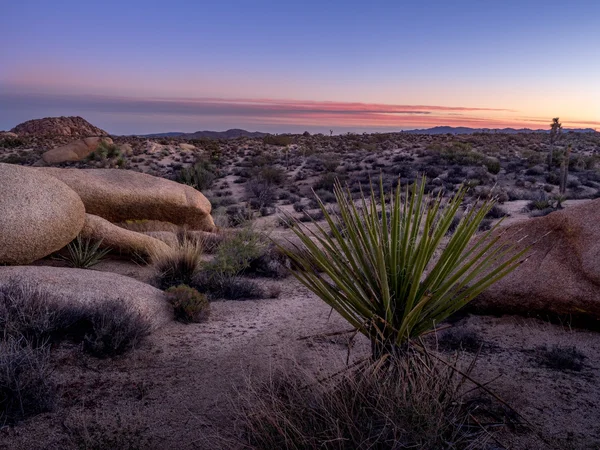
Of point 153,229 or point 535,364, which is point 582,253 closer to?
point 535,364

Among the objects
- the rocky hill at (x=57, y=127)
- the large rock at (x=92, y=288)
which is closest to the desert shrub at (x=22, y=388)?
the large rock at (x=92, y=288)

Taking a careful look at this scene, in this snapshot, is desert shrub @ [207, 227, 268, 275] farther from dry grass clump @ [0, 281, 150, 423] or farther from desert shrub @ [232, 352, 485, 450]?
desert shrub @ [232, 352, 485, 450]

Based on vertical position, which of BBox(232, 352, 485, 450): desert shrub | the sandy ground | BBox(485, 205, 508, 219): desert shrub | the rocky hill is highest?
the rocky hill

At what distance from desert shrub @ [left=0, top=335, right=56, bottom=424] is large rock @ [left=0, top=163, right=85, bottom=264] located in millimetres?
3184

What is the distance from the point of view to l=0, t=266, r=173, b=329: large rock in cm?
519

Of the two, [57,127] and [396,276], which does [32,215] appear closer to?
[396,276]

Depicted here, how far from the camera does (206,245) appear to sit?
379 inches

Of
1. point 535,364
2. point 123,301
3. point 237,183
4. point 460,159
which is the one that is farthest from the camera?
point 460,159

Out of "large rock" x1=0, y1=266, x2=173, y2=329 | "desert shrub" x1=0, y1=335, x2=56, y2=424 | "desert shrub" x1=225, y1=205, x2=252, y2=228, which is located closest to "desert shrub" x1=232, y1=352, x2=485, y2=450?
"desert shrub" x1=0, y1=335, x2=56, y2=424

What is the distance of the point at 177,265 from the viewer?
24.2ft

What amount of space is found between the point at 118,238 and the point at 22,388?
4983 mm

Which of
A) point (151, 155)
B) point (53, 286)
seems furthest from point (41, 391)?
point (151, 155)

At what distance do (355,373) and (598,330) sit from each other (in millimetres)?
3612

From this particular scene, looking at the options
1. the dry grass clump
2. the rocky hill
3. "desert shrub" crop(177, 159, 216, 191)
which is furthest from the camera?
the rocky hill
